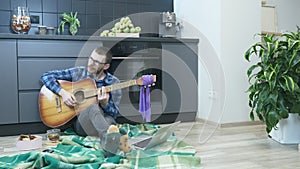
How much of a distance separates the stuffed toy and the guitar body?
0.57 metres

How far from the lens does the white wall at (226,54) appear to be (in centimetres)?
313

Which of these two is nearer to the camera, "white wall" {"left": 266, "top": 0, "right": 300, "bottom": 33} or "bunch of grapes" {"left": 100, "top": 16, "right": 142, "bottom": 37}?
"bunch of grapes" {"left": 100, "top": 16, "right": 142, "bottom": 37}

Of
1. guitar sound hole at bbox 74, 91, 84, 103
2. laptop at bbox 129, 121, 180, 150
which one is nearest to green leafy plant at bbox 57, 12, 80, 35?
guitar sound hole at bbox 74, 91, 84, 103

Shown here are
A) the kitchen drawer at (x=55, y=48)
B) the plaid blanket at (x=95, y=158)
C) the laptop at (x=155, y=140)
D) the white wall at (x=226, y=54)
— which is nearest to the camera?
the plaid blanket at (x=95, y=158)

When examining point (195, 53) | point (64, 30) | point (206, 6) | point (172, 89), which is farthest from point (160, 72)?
point (64, 30)

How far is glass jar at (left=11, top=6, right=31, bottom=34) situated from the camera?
118 inches

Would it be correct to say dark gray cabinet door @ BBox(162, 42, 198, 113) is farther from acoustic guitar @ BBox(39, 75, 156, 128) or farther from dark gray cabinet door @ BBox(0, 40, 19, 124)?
dark gray cabinet door @ BBox(0, 40, 19, 124)

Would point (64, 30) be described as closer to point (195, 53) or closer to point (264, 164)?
point (195, 53)

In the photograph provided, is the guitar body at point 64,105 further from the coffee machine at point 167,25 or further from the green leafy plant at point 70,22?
the coffee machine at point 167,25

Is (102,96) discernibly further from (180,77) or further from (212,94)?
(212,94)

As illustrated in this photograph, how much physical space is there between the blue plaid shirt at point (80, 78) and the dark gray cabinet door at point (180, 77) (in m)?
0.76

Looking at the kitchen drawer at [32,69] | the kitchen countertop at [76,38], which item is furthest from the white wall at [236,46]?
the kitchen drawer at [32,69]

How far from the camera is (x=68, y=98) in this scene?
245 cm

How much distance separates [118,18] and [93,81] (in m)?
1.28
